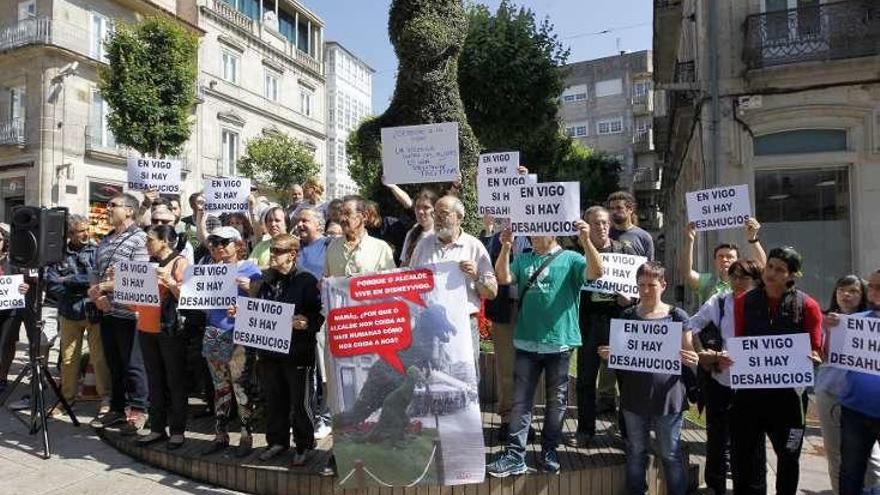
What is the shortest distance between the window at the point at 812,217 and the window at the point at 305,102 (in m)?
30.2

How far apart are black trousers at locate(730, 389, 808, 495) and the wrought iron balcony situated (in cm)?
960

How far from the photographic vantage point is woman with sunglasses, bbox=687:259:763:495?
404 cm

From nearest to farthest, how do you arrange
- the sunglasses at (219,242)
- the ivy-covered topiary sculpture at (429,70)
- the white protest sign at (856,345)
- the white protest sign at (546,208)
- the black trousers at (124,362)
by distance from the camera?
the white protest sign at (856,345), the white protest sign at (546,208), the sunglasses at (219,242), the black trousers at (124,362), the ivy-covered topiary sculpture at (429,70)

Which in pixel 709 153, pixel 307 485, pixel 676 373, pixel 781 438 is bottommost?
pixel 307 485

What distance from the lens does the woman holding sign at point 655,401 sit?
3947mm

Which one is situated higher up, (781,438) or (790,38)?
(790,38)

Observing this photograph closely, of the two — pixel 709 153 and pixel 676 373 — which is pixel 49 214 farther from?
pixel 709 153

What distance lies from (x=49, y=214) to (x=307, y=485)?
3.34m

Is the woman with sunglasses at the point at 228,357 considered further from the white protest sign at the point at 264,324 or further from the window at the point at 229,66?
the window at the point at 229,66

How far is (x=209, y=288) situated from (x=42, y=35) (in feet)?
77.6

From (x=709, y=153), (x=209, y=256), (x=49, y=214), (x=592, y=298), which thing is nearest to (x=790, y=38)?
(x=709, y=153)

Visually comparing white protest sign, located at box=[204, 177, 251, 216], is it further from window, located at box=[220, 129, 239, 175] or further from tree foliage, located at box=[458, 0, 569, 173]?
window, located at box=[220, 129, 239, 175]

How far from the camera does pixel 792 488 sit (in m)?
3.82

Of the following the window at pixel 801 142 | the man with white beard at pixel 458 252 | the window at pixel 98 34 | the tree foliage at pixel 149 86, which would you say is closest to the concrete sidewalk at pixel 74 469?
the man with white beard at pixel 458 252
